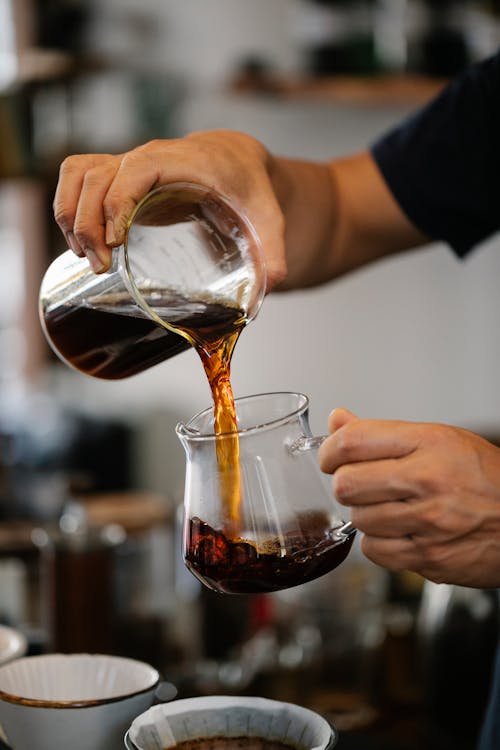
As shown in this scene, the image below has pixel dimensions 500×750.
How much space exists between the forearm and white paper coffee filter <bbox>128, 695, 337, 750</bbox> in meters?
0.63

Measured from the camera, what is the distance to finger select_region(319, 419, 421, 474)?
798mm

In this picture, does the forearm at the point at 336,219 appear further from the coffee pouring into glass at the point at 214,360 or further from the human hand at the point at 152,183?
the coffee pouring into glass at the point at 214,360

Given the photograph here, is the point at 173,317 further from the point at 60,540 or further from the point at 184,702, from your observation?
the point at 60,540

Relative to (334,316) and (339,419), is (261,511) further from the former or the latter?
(334,316)

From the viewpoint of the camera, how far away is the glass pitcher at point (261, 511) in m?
0.84

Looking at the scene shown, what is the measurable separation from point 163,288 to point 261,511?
0.93 ft

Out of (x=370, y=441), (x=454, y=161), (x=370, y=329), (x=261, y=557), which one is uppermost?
(x=454, y=161)

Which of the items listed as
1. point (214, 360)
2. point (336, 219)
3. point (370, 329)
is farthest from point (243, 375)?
point (214, 360)

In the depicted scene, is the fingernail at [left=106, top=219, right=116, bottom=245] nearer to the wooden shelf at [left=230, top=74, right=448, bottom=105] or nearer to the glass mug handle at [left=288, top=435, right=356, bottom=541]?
the glass mug handle at [left=288, top=435, right=356, bottom=541]

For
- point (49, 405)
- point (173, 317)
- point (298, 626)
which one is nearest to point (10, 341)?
point (49, 405)

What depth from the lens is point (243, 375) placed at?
3928 mm

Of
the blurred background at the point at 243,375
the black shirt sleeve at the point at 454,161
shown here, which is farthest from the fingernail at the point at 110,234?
the black shirt sleeve at the point at 454,161

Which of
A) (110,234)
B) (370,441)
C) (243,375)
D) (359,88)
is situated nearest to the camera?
(370,441)

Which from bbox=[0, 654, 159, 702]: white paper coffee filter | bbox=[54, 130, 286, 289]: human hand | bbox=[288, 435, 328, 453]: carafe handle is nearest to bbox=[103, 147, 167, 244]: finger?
bbox=[54, 130, 286, 289]: human hand
